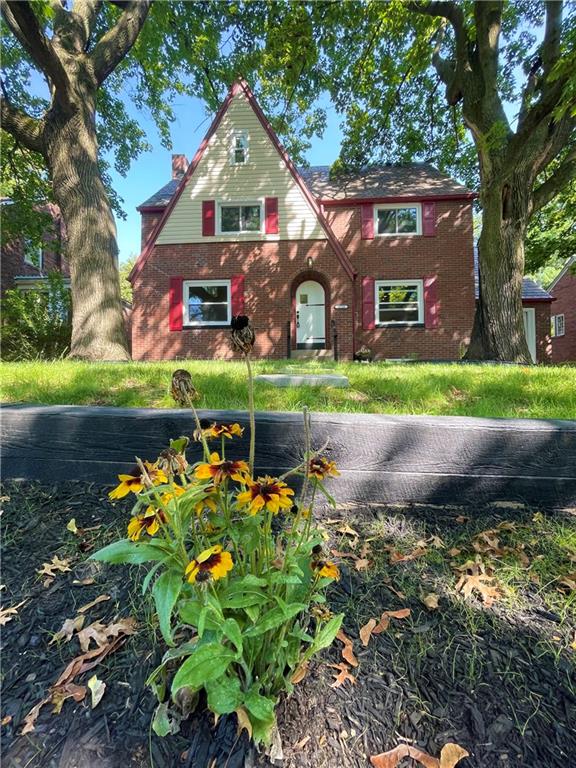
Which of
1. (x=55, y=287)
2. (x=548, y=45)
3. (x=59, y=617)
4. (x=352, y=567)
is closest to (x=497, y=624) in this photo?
(x=352, y=567)

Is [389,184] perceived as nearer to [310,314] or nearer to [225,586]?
[310,314]

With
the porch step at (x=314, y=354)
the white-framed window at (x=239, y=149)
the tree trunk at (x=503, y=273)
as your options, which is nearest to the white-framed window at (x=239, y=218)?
the white-framed window at (x=239, y=149)

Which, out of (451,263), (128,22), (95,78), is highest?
(128,22)

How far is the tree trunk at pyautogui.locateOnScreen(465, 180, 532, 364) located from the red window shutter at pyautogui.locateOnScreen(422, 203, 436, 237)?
4.36m

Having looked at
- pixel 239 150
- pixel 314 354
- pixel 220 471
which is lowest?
pixel 220 471

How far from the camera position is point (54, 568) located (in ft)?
4.84

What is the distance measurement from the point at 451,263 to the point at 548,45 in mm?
5492

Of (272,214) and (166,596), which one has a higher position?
(272,214)

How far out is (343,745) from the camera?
958mm

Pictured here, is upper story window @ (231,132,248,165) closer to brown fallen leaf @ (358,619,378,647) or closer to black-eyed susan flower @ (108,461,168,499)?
black-eyed susan flower @ (108,461,168,499)

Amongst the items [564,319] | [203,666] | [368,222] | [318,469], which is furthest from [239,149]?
[564,319]

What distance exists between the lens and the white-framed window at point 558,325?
18.7 m

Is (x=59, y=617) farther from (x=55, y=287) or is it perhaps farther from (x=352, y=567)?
(x=55, y=287)

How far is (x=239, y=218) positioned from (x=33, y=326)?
20.0 ft
